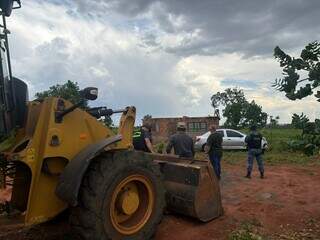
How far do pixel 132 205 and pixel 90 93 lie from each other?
1.59 meters

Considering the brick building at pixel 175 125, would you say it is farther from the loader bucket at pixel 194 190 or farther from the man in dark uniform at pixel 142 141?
the loader bucket at pixel 194 190

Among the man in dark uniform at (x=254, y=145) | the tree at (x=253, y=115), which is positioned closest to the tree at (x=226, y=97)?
the tree at (x=253, y=115)

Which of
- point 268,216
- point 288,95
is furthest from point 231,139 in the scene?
point 288,95

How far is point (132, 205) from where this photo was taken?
593cm

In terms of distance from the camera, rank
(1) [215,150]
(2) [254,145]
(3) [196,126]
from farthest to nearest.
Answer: (3) [196,126] → (2) [254,145] → (1) [215,150]

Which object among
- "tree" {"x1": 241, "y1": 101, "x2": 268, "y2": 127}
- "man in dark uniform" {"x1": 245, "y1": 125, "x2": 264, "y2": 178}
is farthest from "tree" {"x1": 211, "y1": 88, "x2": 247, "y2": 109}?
"man in dark uniform" {"x1": 245, "y1": 125, "x2": 264, "y2": 178}

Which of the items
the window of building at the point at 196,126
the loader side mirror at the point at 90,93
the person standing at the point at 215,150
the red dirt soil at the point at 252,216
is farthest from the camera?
the window of building at the point at 196,126

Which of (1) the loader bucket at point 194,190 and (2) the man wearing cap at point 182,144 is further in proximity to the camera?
(2) the man wearing cap at point 182,144

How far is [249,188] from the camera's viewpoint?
1166 centimetres

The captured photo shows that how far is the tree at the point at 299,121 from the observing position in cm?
624

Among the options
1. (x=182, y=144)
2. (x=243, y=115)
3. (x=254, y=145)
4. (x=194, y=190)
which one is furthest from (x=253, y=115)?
(x=194, y=190)

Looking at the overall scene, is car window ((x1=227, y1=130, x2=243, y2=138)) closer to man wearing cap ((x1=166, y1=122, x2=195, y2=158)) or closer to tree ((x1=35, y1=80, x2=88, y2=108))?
tree ((x1=35, y1=80, x2=88, y2=108))

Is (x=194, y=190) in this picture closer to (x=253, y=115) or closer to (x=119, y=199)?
(x=119, y=199)

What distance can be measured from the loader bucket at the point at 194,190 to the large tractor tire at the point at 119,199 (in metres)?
1.13
